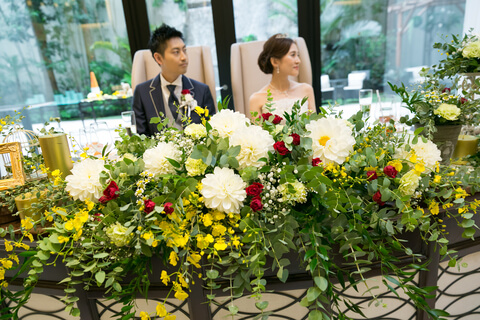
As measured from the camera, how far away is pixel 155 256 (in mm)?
864

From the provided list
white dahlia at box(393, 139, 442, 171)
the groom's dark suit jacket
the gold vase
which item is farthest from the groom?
white dahlia at box(393, 139, 442, 171)

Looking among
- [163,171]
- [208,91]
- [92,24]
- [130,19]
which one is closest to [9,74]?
[92,24]

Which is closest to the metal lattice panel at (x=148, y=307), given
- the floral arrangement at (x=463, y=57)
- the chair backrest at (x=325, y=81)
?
the floral arrangement at (x=463, y=57)

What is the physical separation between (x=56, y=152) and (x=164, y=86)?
5.26 feet

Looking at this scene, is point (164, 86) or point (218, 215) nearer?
point (218, 215)

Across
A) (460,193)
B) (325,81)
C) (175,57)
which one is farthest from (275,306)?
(325,81)

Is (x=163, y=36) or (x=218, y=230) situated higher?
(x=163, y=36)

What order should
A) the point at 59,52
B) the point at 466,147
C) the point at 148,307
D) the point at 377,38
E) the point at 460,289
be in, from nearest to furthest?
the point at 148,307
the point at 460,289
the point at 466,147
the point at 377,38
the point at 59,52

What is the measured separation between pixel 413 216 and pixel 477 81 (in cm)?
69

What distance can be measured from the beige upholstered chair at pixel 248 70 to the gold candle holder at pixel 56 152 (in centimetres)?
194

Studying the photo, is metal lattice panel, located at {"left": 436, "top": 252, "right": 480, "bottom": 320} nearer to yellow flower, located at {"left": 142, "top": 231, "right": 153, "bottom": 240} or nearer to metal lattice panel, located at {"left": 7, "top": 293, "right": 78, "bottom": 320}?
yellow flower, located at {"left": 142, "top": 231, "right": 153, "bottom": 240}

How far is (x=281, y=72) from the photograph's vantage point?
2557 millimetres

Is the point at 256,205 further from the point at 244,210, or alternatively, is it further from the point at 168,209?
the point at 168,209

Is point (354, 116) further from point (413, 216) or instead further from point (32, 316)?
point (32, 316)
